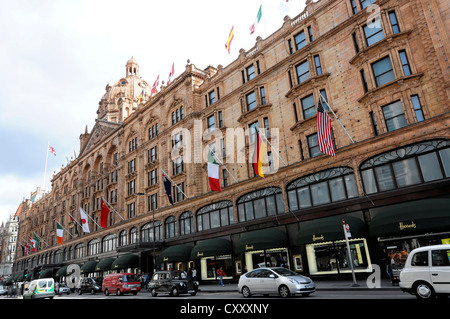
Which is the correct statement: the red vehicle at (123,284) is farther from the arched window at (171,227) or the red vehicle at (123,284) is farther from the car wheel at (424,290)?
the car wheel at (424,290)

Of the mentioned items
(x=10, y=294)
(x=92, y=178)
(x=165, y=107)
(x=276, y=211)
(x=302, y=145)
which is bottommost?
(x=10, y=294)

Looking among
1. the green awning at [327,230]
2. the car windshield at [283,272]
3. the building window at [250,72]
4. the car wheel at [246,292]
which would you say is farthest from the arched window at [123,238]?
the car windshield at [283,272]

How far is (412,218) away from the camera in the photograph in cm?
1847

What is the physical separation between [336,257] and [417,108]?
12.1 meters

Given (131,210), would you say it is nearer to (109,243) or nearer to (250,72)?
(109,243)

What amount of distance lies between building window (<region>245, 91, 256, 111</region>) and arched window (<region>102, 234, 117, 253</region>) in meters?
31.4

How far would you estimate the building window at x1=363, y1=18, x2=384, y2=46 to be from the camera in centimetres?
2439

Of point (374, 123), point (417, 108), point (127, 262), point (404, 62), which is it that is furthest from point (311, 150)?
point (127, 262)

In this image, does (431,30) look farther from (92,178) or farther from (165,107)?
(92,178)

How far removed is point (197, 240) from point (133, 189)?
18551mm

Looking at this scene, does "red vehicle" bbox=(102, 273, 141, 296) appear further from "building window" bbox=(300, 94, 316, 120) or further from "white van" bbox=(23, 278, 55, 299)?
"building window" bbox=(300, 94, 316, 120)

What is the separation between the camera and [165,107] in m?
45.6
